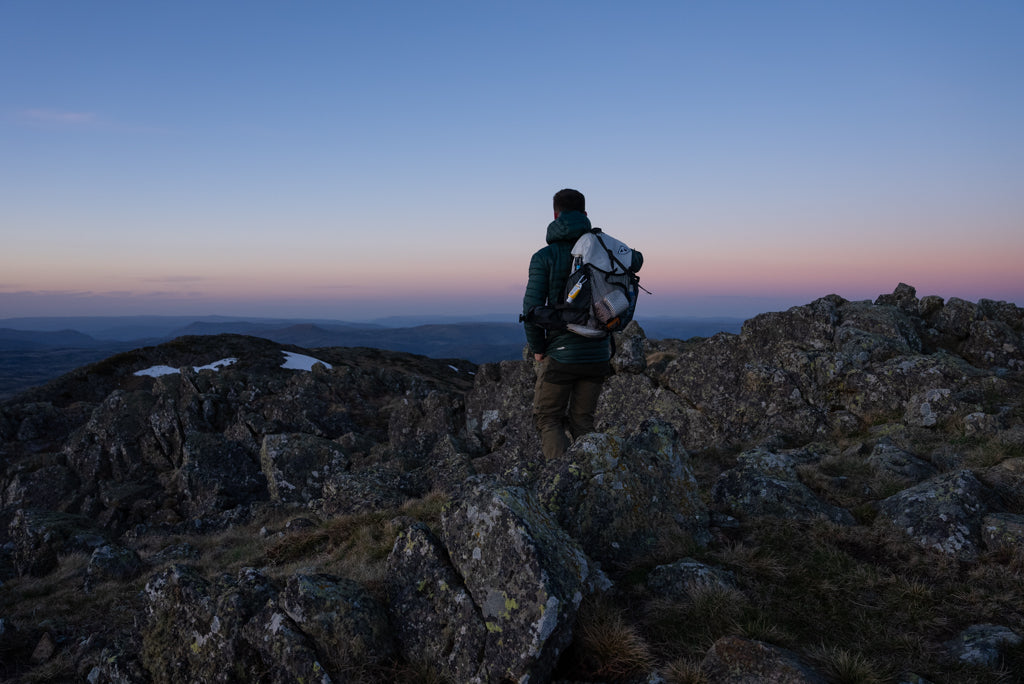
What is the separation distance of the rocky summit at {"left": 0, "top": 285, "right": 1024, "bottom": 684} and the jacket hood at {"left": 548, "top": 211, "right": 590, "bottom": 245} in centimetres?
360

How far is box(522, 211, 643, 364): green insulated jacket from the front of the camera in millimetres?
8547

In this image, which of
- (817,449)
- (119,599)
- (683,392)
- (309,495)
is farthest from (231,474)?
(817,449)

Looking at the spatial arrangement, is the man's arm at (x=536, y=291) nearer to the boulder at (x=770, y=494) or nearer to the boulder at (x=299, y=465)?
the boulder at (x=770, y=494)

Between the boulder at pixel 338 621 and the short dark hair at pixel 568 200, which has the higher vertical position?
the short dark hair at pixel 568 200

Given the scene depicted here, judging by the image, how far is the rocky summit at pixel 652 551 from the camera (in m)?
5.61

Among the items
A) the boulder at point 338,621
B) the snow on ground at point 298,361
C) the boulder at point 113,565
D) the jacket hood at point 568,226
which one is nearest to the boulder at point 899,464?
the jacket hood at point 568,226

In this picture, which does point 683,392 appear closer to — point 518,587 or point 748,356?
point 748,356

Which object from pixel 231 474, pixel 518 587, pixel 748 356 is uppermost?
pixel 748 356

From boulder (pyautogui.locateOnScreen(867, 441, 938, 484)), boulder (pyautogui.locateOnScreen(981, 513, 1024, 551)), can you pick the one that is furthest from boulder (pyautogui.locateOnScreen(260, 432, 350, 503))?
boulder (pyautogui.locateOnScreen(981, 513, 1024, 551))

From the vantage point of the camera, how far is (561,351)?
8.96m

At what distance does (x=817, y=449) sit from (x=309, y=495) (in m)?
19.5

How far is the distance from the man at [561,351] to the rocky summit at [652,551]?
0.80 meters

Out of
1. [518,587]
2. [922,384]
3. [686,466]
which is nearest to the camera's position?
[518,587]

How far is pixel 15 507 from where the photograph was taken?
2736 centimetres
